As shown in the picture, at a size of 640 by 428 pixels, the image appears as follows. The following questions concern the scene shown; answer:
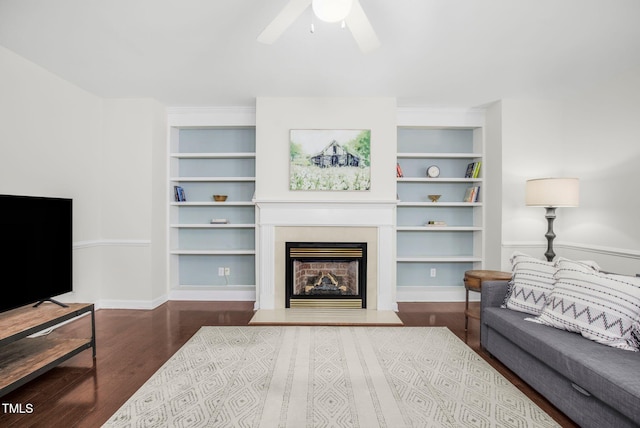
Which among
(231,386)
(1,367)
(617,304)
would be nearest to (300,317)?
(231,386)

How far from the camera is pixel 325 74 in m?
3.28

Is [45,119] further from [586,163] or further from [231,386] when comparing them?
[586,163]

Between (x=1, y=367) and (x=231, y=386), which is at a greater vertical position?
(x=1, y=367)

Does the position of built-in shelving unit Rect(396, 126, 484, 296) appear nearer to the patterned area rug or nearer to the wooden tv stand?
the patterned area rug

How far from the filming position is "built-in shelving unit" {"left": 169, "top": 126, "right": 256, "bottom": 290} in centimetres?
452

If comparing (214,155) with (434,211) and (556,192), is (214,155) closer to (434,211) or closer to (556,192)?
(434,211)

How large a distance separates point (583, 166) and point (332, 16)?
3.41 metres

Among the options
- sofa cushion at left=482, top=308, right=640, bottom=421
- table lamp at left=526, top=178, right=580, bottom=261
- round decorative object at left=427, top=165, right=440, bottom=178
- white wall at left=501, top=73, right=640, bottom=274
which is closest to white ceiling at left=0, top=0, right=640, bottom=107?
white wall at left=501, top=73, right=640, bottom=274

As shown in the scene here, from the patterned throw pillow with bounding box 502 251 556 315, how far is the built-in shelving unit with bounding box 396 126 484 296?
186 centimetres

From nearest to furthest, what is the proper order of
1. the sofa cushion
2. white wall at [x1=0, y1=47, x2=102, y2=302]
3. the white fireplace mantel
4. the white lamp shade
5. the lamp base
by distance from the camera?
the sofa cushion < white wall at [x1=0, y1=47, x2=102, y2=302] < the white lamp shade < the lamp base < the white fireplace mantel

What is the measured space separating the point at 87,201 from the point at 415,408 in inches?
153

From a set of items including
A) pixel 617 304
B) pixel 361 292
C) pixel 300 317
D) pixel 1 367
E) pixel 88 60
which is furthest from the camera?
pixel 361 292

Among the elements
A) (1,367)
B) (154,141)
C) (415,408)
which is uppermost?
(154,141)

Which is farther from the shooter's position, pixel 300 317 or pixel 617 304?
pixel 300 317
